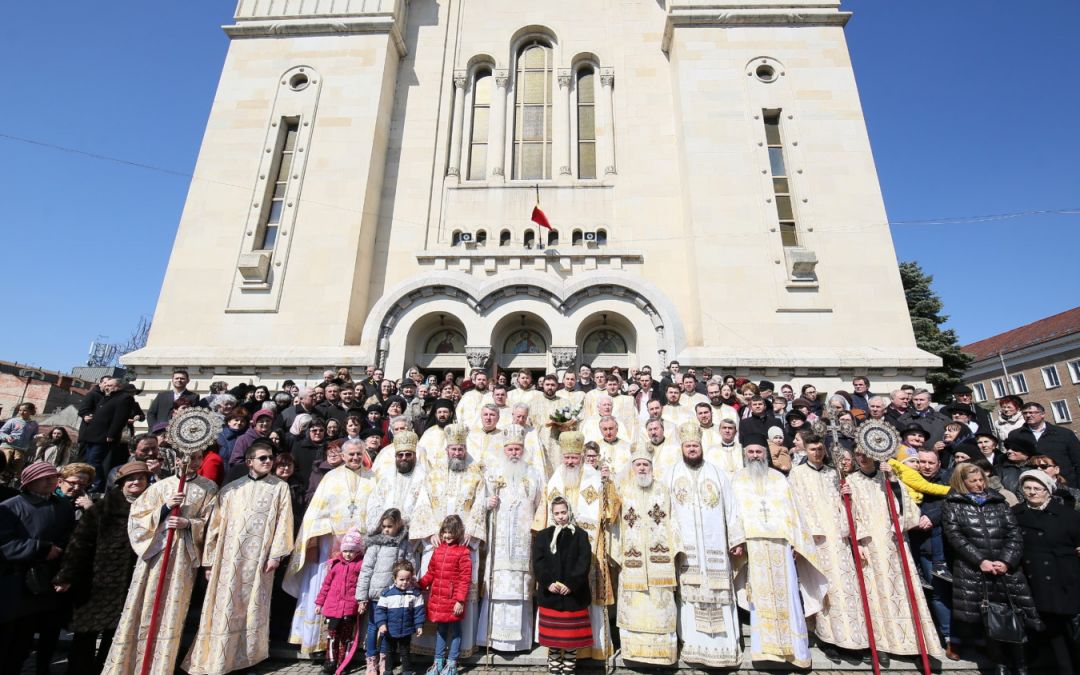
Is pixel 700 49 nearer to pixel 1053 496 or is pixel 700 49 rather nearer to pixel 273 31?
pixel 273 31

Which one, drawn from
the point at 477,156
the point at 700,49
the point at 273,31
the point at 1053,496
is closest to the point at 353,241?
the point at 477,156

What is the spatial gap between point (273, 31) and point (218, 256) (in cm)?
701

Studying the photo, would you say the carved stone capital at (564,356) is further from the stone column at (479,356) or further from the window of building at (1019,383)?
the window of building at (1019,383)

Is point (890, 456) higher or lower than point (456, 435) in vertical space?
lower

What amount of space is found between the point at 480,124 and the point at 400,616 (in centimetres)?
1376

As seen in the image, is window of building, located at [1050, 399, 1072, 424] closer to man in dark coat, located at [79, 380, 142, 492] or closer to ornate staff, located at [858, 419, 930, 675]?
ornate staff, located at [858, 419, 930, 675]

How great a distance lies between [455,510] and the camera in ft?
17.3

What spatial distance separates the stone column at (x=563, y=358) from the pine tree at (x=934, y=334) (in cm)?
1384

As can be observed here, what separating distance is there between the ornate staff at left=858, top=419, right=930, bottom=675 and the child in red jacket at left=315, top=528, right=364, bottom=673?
5.20m

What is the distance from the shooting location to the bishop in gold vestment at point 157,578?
4.50 metres

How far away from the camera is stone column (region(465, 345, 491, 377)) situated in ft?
36.7

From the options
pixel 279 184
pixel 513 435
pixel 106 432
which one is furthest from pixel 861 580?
pixel 279 184

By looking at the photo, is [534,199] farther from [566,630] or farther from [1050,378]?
[1050,378]

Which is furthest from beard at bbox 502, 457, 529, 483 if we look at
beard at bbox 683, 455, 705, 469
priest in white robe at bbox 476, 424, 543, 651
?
beard at bbox 683, 455, 705, 469
